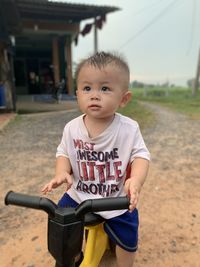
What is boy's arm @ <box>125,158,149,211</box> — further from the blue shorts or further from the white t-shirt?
the blue shorts

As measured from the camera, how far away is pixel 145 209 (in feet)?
10.6

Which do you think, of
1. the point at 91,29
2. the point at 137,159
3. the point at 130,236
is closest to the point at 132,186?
the point at 137,159

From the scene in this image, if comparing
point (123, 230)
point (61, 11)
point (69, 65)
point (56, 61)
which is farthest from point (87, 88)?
point (56, 61)

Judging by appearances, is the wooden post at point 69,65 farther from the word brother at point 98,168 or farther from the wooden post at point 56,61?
the word brother at point 98,168

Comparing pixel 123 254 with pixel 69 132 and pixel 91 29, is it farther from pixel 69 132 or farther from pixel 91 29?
pixel 91 29

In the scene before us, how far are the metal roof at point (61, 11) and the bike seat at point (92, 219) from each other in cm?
1378

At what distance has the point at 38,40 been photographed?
18750 mm

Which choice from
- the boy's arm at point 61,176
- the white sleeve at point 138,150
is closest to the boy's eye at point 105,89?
the white sleeve at point 138,150

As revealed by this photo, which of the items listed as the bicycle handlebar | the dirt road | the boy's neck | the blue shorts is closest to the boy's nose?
the boy's neck

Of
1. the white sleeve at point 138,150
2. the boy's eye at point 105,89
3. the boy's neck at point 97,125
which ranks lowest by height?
the white sleeve at point 138,150

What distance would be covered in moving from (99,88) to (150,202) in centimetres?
218

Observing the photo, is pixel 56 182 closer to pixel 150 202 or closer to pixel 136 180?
pixel 136 180

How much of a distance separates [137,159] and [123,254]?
584 millimetres

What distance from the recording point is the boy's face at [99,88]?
1.51 m
